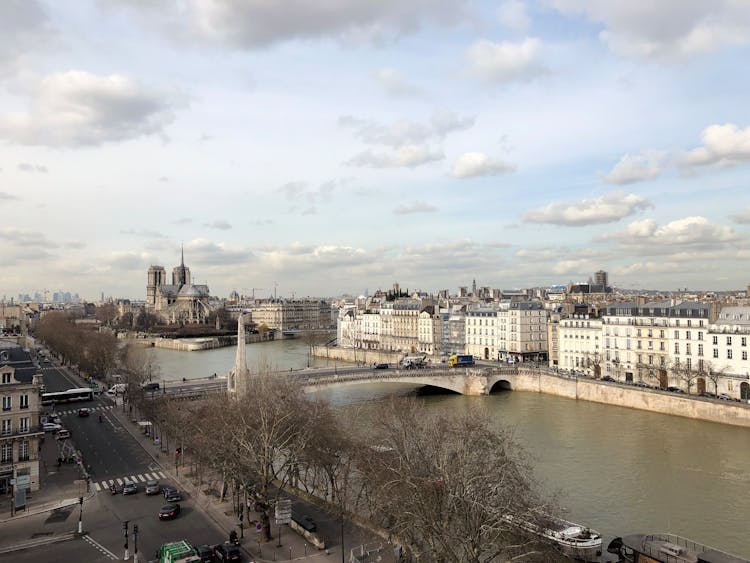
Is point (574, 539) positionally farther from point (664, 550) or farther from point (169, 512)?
point (169, 512)

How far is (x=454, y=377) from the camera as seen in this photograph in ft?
202

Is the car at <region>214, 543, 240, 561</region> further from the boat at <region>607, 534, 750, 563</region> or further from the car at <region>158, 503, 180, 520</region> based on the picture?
the boat at <region>607, 534, 750, 563</region>

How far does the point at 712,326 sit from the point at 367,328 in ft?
217

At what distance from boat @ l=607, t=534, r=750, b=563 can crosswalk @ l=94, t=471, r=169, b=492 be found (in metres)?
21.2

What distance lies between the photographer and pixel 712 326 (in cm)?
5231

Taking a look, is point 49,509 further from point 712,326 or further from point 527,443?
point 712,326

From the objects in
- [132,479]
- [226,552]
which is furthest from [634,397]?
[226,552]

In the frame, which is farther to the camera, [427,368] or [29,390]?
[427,368]

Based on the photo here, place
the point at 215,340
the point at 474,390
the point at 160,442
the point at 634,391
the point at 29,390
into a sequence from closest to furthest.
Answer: the point at 29,390, the point at 160,442, the point at 634,391, the point at 474,390, the point at 215,340

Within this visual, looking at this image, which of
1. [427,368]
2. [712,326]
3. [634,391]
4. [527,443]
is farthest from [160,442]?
[712,326]

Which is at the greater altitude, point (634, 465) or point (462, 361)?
point (462, 361)

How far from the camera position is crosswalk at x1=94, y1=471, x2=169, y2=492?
2916 cm

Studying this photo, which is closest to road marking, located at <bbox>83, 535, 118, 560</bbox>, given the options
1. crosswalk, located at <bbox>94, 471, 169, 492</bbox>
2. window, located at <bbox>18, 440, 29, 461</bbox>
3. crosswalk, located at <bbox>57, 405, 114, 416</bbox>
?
crosswalk, located at <bbox>94, 471, 169, 492</bbox>

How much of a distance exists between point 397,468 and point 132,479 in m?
16.6
